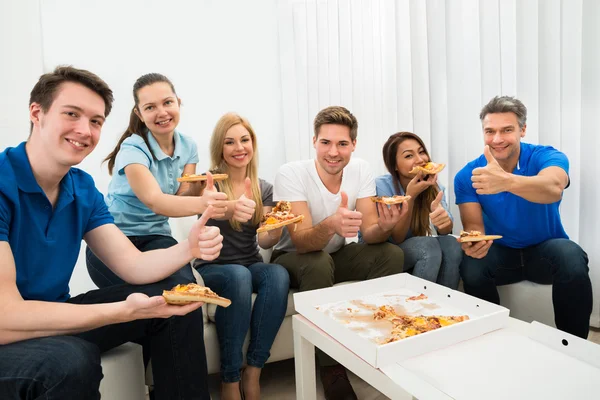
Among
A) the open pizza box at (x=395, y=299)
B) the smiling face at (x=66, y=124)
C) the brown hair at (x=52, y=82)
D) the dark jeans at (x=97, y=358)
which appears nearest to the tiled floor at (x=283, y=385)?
the open pizza box at (x=395, y=299)

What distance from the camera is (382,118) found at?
3.98 meters

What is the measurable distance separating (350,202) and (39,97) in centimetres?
171

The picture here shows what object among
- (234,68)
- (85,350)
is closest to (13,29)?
(234,68)

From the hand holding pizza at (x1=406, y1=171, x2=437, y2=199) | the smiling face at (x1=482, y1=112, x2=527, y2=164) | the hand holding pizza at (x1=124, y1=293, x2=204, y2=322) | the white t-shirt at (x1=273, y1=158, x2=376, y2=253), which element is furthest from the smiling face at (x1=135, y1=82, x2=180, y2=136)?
the smiling face at (x1=482, y1=112, x2=527, y2=164)

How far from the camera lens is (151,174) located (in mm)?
2131

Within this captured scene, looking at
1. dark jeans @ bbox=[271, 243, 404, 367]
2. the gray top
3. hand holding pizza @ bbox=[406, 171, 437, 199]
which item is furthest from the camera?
hand holding pizza @ bbox=[406, 171, 437, 199]

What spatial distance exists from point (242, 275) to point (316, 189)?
0.77m

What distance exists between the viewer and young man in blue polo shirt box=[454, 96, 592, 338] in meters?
2.20

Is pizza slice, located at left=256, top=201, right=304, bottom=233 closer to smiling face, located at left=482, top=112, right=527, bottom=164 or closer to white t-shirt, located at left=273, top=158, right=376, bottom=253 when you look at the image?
white t-shirt, located at left=273, top=158, right=376, bottom=253

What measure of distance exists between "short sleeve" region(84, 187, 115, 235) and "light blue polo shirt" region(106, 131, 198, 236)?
44 cm

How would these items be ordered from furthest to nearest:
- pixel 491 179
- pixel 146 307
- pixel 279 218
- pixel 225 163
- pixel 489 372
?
1. pixel 225 163
2. pixel 279 218
3. pixel 491 179
4. pixel 146 307
5. pixel 489 372

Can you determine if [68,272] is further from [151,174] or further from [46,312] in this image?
[151,174]

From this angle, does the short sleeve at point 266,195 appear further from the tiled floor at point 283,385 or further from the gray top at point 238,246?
the tiled floor at point 283,385

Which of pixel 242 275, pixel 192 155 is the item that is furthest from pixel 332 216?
pixel 192 155
